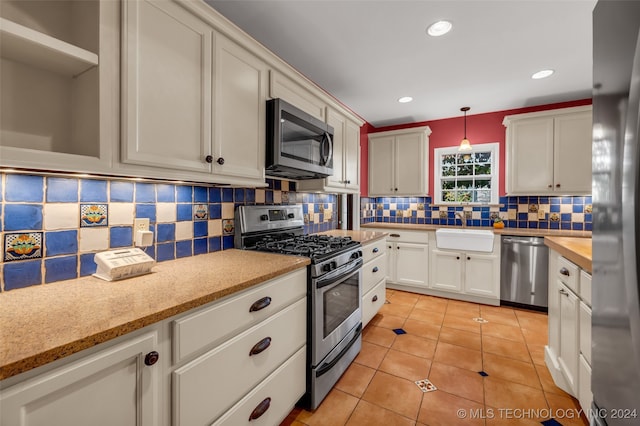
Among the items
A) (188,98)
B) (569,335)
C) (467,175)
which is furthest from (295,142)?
(467,175)

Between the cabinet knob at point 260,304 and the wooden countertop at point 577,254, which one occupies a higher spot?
the wooden countertop at point 577,254

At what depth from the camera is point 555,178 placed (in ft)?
10.5

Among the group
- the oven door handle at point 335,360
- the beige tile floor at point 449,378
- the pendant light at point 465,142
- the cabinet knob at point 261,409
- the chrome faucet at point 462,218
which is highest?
the pendant light at point 465,142

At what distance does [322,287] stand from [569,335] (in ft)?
4.81

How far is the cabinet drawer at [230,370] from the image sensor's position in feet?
3.12

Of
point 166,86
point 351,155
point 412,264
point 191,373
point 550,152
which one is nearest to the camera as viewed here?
point 191,373

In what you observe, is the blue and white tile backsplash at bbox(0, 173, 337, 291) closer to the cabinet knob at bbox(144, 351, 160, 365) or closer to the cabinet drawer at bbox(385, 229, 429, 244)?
the cabinet knob at bbox(144, 351, 160, 365)

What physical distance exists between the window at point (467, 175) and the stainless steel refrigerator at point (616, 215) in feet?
12.1

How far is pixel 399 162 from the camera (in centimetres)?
404

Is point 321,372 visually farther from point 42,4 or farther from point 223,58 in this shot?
point 42,4

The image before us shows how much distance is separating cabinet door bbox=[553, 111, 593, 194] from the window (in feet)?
2.27

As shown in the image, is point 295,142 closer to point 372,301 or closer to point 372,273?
point 372,273

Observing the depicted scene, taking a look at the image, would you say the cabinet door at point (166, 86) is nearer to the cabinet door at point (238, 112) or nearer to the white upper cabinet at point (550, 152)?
the cabinet door at point (238, 112)

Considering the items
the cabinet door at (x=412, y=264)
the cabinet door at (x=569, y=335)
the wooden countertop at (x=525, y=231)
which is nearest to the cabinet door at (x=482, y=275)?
the wooden countertop at (x=525, y=231)
